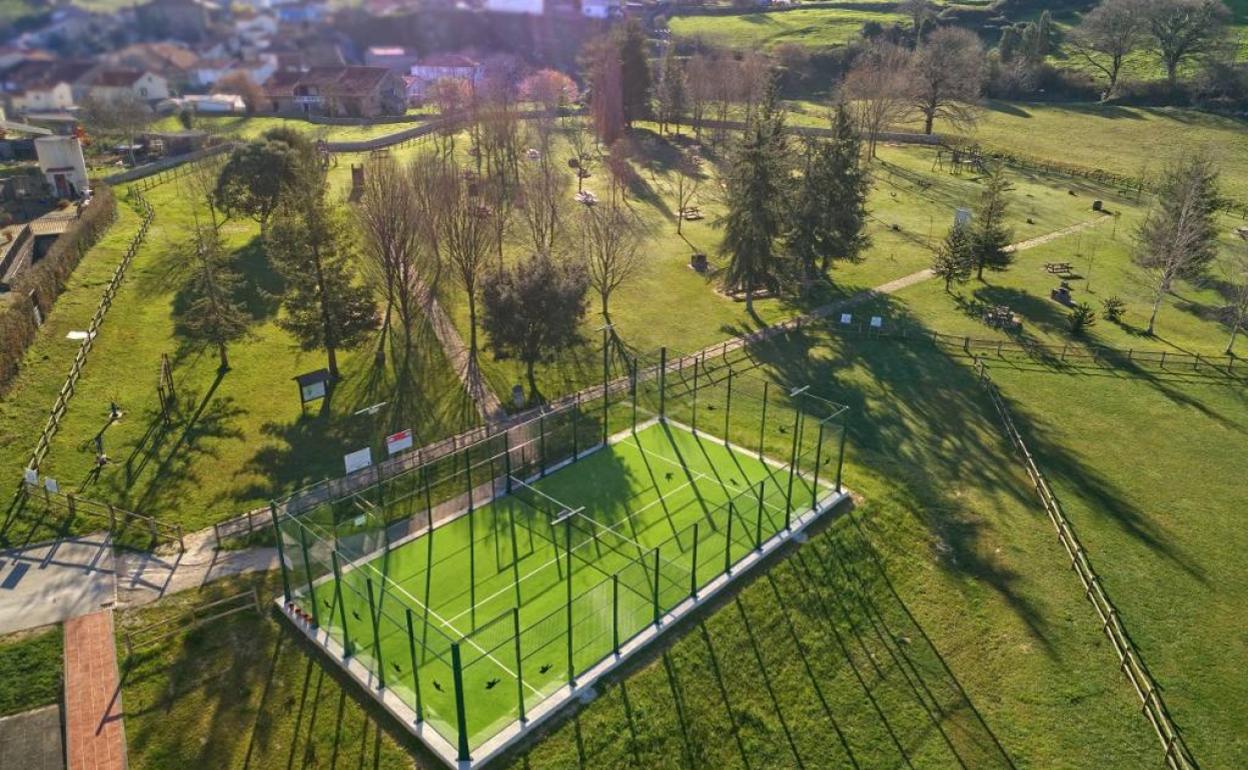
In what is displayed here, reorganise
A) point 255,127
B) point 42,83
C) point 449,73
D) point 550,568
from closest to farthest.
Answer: point 42,83 → point 550,568 → point 255,127 → point 449,73

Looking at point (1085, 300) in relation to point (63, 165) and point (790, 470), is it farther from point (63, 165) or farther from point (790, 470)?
point (63, 165)

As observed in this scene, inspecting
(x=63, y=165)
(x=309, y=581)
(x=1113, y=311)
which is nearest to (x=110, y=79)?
(x=309, y=581)

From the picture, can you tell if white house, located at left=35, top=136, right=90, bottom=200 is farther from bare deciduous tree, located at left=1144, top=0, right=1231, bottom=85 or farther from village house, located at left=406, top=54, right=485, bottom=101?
bare deciduous tree, located at left=1144, top=0, right=1231, bottom=85

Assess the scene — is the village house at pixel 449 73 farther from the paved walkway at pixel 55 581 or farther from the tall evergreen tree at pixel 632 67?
the paved walkway at pixel 55 581

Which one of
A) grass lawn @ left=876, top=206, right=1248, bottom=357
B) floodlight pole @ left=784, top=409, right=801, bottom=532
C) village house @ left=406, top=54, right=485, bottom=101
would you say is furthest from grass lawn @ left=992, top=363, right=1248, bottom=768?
village house @ left=406, top=54, right=485, bottom=101

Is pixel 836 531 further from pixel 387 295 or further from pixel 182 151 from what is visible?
pixel 182 151
